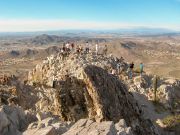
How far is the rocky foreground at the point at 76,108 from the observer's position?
790 inches

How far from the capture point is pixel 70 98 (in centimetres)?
2933

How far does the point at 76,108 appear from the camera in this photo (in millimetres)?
29000

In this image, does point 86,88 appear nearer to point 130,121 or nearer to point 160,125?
point 130,121

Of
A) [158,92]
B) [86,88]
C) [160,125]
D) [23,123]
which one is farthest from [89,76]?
[158,92]

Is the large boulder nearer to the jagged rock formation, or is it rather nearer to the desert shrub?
the jagged rock formation

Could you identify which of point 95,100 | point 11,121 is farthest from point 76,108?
point 11,121

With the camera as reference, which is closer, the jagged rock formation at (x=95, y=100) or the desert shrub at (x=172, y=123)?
the jagged rock formation at (x=95, y=100)

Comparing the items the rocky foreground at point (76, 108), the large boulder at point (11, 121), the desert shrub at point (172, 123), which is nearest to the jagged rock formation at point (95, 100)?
the rocky foreground at point (76, 108)

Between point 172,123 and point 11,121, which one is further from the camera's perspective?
point 172,123

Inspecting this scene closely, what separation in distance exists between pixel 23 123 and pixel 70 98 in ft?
23.6

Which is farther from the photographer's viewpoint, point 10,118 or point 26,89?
point 26,89

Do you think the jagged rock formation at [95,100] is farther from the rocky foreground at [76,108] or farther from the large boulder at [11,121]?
the large boulder at [11,121]

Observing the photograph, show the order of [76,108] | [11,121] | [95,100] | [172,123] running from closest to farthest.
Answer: [11,121] → [95,100] → [76,108] → [172,123]

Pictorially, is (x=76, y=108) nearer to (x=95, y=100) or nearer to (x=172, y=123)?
(x=95, y=100)
